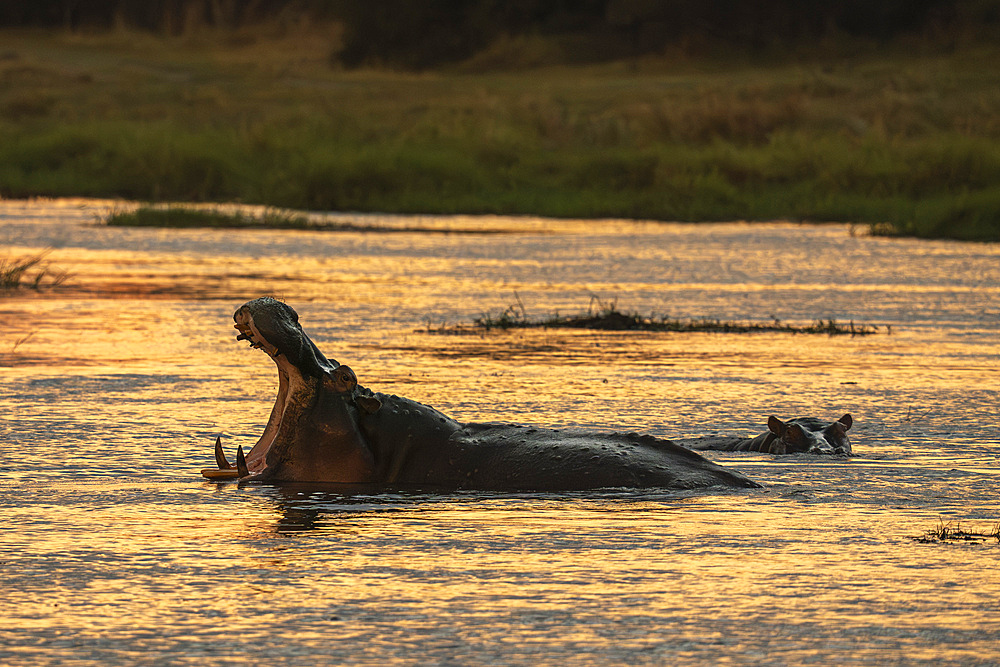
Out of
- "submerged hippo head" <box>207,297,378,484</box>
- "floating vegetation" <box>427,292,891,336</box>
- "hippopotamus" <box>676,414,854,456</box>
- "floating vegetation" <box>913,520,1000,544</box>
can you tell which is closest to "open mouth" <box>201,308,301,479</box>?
"submerged hippo head" <box>207,297,378,484</box>

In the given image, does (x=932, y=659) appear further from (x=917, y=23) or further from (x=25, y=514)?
(x=917, y=23)

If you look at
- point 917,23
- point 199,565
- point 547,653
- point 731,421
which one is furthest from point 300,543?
point 917,23

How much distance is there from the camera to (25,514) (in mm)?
8062

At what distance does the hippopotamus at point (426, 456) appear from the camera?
847cm

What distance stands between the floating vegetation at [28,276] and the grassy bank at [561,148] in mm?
13577

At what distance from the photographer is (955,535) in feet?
25.1

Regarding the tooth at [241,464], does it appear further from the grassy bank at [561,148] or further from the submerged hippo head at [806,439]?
the grassy bank at [561,148]

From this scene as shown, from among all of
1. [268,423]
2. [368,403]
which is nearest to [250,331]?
[368,403]

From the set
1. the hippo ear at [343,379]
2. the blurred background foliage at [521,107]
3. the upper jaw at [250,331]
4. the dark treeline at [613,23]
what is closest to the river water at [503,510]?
the hippo ear at [343,379]

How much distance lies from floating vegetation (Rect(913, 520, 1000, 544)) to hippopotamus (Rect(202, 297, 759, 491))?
3.87 feet

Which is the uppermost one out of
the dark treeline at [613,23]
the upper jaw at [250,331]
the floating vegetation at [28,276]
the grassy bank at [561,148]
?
the dark treeline at [613,23]

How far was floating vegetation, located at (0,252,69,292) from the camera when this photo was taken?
19.7 m

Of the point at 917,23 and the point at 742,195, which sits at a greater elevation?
the point at 917,23

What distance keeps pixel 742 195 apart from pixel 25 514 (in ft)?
95.9
